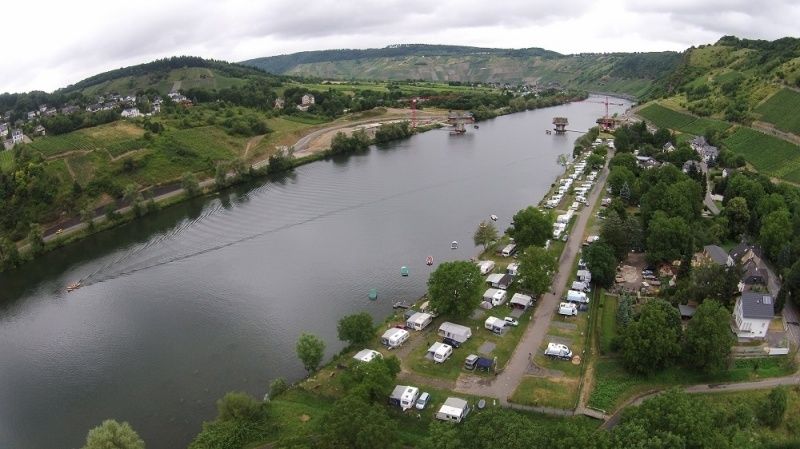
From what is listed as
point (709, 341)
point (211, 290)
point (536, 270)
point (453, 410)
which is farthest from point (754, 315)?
point (211, 290)

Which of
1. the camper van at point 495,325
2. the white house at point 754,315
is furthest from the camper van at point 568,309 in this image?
the white house at point 754,315

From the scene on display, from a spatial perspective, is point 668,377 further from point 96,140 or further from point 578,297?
point 96,140

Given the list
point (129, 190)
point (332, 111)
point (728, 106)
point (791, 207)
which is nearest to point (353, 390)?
point (791, 207)

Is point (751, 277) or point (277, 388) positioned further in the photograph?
point (751, 277)

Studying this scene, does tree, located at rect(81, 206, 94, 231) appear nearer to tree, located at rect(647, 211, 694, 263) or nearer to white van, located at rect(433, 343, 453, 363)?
white van, located at rect(433, 343, 453, 363)

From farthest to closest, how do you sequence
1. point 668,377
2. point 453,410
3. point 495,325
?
1. point 495,325
2. point 668,377
3. point 453,410

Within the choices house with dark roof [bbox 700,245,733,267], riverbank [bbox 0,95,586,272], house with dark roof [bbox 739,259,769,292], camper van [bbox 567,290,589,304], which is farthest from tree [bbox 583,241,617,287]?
riverbank [bbox 0,95,586,272]

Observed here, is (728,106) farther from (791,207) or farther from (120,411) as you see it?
(120,411)
